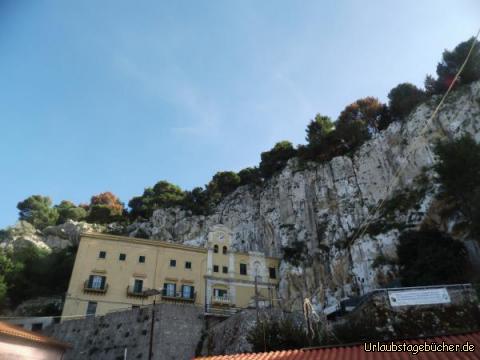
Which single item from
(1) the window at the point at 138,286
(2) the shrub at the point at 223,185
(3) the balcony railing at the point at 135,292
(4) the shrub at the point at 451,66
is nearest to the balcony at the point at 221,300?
(3) the balcony railing at the point at 135,292

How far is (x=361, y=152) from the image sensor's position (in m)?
51.7

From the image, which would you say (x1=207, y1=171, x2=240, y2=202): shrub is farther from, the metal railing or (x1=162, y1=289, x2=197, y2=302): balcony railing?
the metal railing

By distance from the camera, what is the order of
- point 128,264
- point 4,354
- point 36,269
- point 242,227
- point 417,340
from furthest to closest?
point 242,227 → point 36,269 → point 128,264 → point 4,354 → point 417,340

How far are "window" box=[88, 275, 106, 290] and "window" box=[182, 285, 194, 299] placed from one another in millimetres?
7589

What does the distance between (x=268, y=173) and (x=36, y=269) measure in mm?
34766

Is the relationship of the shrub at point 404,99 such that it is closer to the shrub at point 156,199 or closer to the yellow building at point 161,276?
the yellow building at point 161,276

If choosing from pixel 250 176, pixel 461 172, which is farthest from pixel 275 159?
pixel 461 172

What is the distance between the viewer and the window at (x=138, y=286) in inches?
1560

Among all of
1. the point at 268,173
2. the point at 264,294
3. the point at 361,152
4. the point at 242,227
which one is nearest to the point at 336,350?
the point at 264,294

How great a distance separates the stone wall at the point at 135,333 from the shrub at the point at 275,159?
33.6 meters

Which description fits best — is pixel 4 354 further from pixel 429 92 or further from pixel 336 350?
pixel 429 92

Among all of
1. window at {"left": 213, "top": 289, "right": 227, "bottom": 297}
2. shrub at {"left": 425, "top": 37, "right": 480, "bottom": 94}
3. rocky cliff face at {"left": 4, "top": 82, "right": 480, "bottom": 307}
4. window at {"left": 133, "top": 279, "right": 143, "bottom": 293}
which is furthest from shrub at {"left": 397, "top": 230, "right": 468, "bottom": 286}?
shrub at {"left": 425, "top": 37, "right": 480, "bottom": 94}

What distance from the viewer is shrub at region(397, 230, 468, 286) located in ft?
98.2

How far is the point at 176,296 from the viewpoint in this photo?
132 ft
